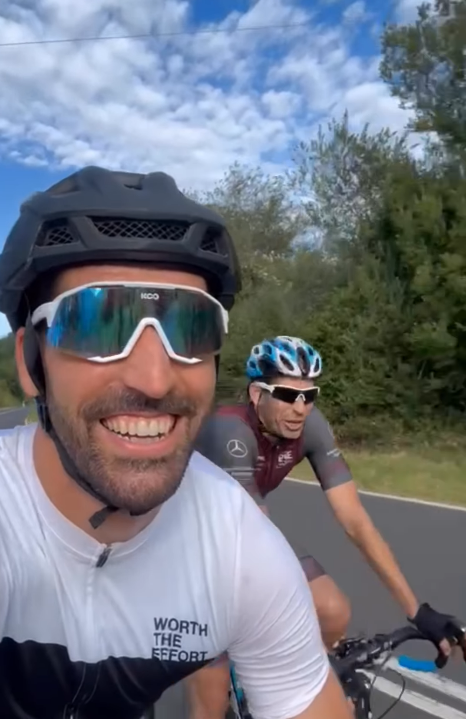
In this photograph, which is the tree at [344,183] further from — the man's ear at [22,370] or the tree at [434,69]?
the man's ear at [22,370]

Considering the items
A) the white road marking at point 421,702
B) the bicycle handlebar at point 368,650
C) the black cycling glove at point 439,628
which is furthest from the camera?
the white road marking at point 421,702

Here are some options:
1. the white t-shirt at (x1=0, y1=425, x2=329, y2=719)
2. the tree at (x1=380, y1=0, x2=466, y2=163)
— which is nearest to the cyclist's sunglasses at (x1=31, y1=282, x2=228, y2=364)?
the white t-shirt at (x1=0, y1=425, x2=329, y2=719)

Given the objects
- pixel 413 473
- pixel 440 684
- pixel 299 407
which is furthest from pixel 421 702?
pixel 413 473

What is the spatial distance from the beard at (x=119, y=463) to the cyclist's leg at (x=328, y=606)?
142cm

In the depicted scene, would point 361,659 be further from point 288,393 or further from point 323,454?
point 288,393

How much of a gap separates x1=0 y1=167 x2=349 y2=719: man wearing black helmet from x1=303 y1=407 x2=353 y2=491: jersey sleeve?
160 cm

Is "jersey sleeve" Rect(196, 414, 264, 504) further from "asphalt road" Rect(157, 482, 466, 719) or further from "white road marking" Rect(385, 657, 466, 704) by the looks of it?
"white road marking" Rect(385, 657, 466, 704)

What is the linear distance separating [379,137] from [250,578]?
884 inches

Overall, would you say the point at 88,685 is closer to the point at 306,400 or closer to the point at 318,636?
the point at 318,636

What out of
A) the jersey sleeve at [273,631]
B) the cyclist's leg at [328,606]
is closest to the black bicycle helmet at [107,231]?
the jersey sleeve at [273,631]

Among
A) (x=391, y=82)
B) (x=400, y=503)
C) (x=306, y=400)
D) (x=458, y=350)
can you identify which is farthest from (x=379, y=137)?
(x=306, y=400)

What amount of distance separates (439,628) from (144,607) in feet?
3.86

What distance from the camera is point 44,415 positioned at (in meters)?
1.77

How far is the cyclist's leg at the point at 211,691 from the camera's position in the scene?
2832mm
